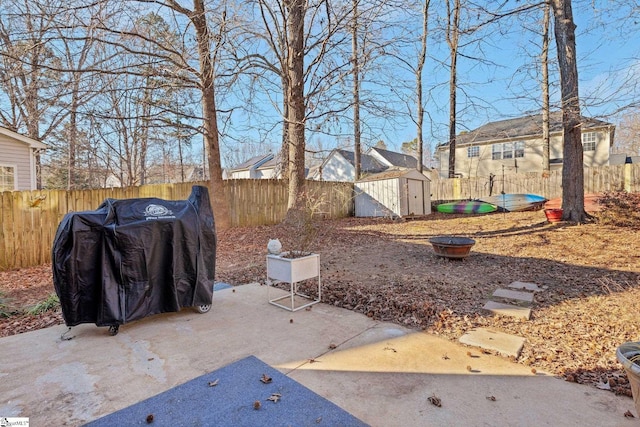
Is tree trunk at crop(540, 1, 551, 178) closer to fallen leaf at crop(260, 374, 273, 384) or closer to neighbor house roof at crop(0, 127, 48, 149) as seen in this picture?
fallen leaf at crop(260, 374, 273, 384)

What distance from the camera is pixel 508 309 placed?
3.20 meters

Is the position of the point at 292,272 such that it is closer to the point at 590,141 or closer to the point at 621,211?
the point at 621,211

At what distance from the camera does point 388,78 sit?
7047 mm

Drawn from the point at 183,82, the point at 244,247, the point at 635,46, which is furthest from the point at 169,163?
the point at 635,46

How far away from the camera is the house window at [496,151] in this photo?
20109 millimetres

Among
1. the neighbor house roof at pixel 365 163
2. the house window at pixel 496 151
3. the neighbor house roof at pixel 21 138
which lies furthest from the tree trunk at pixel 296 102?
the house window at pixel 496 151

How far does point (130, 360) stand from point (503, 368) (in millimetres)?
2703

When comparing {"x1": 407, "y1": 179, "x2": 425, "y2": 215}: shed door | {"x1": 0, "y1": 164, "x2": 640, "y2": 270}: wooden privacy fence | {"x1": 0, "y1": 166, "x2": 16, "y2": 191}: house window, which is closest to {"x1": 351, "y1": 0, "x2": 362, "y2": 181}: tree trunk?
{"x1": 0, "y1": 164, "x2": 640, "y2": 270}: wooden privacy fence

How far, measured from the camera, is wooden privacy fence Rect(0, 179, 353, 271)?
5.82 m

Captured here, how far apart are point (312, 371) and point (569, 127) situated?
26.5 ft

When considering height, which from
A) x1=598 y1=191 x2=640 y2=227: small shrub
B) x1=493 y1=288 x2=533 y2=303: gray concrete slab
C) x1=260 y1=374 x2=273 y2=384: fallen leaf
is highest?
x1=598 y1=191 x2=640 y2=227: small shrub

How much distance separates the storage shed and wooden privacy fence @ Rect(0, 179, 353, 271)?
437cm

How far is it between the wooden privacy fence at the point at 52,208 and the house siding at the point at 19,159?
337 centimetres

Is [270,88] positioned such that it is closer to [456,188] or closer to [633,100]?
[633,100]
